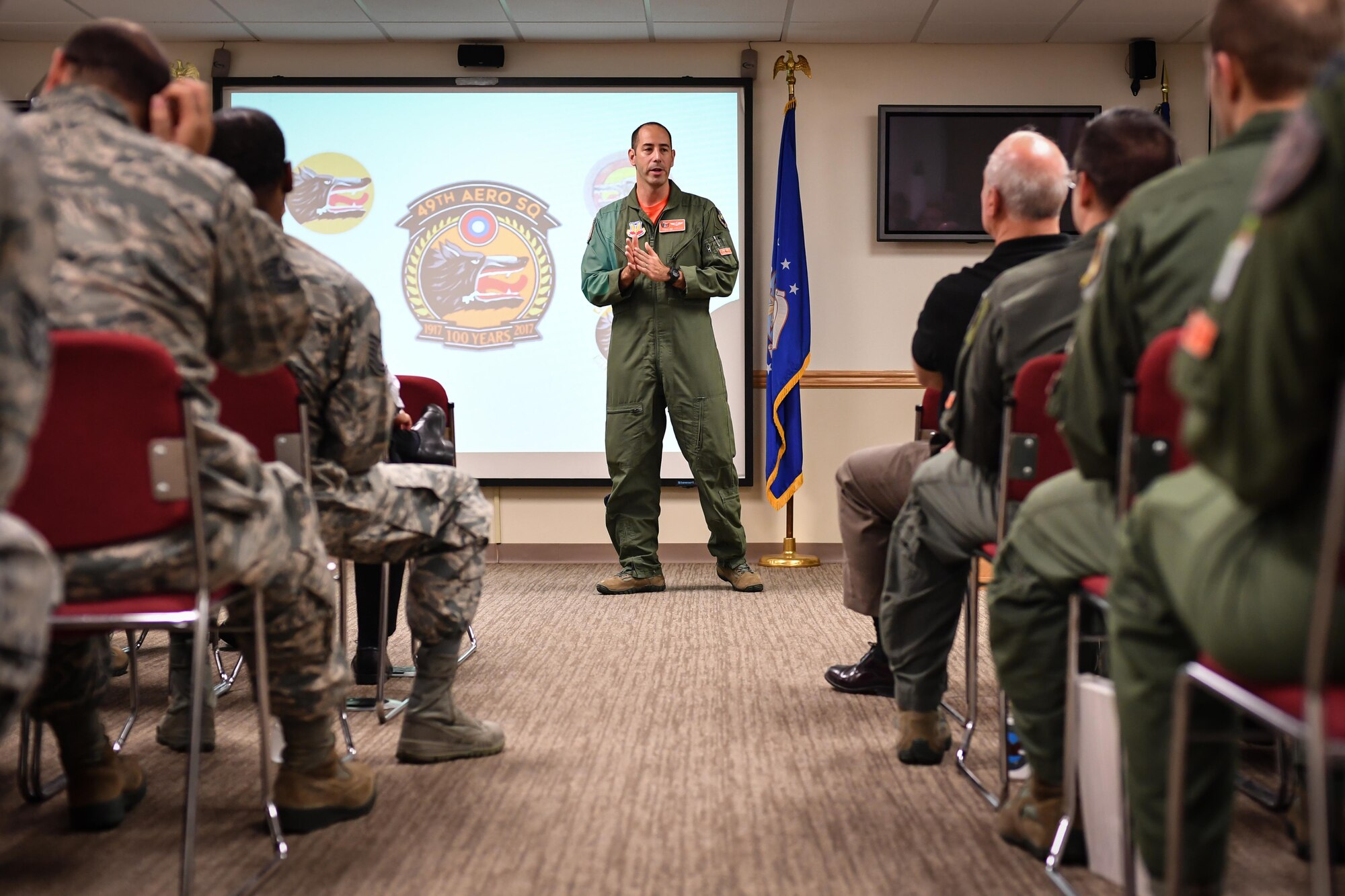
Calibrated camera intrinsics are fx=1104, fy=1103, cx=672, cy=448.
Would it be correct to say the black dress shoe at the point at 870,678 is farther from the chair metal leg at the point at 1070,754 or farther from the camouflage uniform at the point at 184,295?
the camouflage uniform at the point at 184,295

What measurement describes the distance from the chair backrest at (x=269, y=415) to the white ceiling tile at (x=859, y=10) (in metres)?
3.54

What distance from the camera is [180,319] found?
156 cm

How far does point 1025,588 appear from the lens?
1679 mm

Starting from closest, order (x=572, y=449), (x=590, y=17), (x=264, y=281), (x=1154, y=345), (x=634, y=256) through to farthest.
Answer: (x=1154, y=345) → (x=264, y=281) → (x=634, y=256) → (x=590, y=17) → (x=572, y=449)

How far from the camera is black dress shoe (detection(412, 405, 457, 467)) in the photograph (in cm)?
270

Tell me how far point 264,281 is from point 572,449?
12.2 feet

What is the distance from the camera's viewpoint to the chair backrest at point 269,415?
1.94 meters

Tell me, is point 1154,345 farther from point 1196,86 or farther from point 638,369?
point 1196,86

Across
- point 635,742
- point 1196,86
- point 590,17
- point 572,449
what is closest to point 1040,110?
point 1196,86

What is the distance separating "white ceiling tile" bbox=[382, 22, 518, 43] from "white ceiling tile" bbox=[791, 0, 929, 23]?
1.36 metres

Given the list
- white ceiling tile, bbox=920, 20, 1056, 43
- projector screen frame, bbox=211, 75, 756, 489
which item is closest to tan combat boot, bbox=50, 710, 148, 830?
projector screen frame, bbox=211, 75, 756, 489

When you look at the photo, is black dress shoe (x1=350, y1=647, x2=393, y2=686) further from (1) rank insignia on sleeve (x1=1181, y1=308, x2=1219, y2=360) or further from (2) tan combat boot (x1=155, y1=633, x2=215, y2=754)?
(1) rank insignia on sleeve (x1=1181, y1=308, x2=1219, y2=360)

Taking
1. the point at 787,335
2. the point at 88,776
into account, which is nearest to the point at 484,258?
the point at 787,335

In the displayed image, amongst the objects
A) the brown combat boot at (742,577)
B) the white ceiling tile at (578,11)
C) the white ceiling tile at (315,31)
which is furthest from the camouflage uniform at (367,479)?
the white ceiling tile at (315,31)
